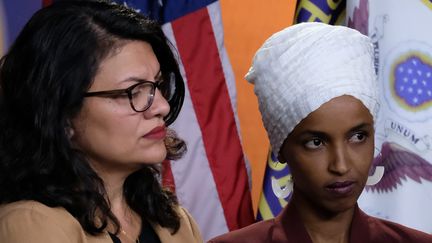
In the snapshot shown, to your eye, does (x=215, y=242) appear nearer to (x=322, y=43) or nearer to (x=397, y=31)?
(x=322, y=43)

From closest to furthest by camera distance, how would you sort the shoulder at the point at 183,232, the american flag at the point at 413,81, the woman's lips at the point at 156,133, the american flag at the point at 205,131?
the woman's lips at the point at 156,133 < the shoulder at the point at 183,232 < the american flag at the point at 413,81 < the american flag at the point at 205,131

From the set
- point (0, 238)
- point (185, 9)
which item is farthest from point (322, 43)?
point (185, 9)

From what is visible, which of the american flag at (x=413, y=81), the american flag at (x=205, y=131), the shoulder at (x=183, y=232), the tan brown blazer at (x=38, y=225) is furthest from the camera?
the american flag at (x=205, y=131)

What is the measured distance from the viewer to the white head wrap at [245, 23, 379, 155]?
1.26 m

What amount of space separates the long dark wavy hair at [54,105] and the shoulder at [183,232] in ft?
0.42

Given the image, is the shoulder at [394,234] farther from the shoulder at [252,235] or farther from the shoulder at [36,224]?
the shoulder at [36,224]

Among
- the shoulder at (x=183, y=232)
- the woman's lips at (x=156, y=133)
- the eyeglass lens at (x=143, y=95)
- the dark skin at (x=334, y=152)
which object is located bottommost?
the shoulder at (x=183, y=232)

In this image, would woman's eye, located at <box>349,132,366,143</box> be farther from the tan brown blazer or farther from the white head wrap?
the tan brown blazer

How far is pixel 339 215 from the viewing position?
132 cm

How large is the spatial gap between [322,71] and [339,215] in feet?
0.83

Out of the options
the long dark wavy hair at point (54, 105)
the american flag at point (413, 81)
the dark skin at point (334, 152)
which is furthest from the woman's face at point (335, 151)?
the american flag at point (413, 81)

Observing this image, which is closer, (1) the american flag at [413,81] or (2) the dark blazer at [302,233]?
(2) the dark blazer at [302,233]

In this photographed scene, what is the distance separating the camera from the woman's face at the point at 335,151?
124 cm

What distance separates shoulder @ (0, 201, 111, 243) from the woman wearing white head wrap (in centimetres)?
28
